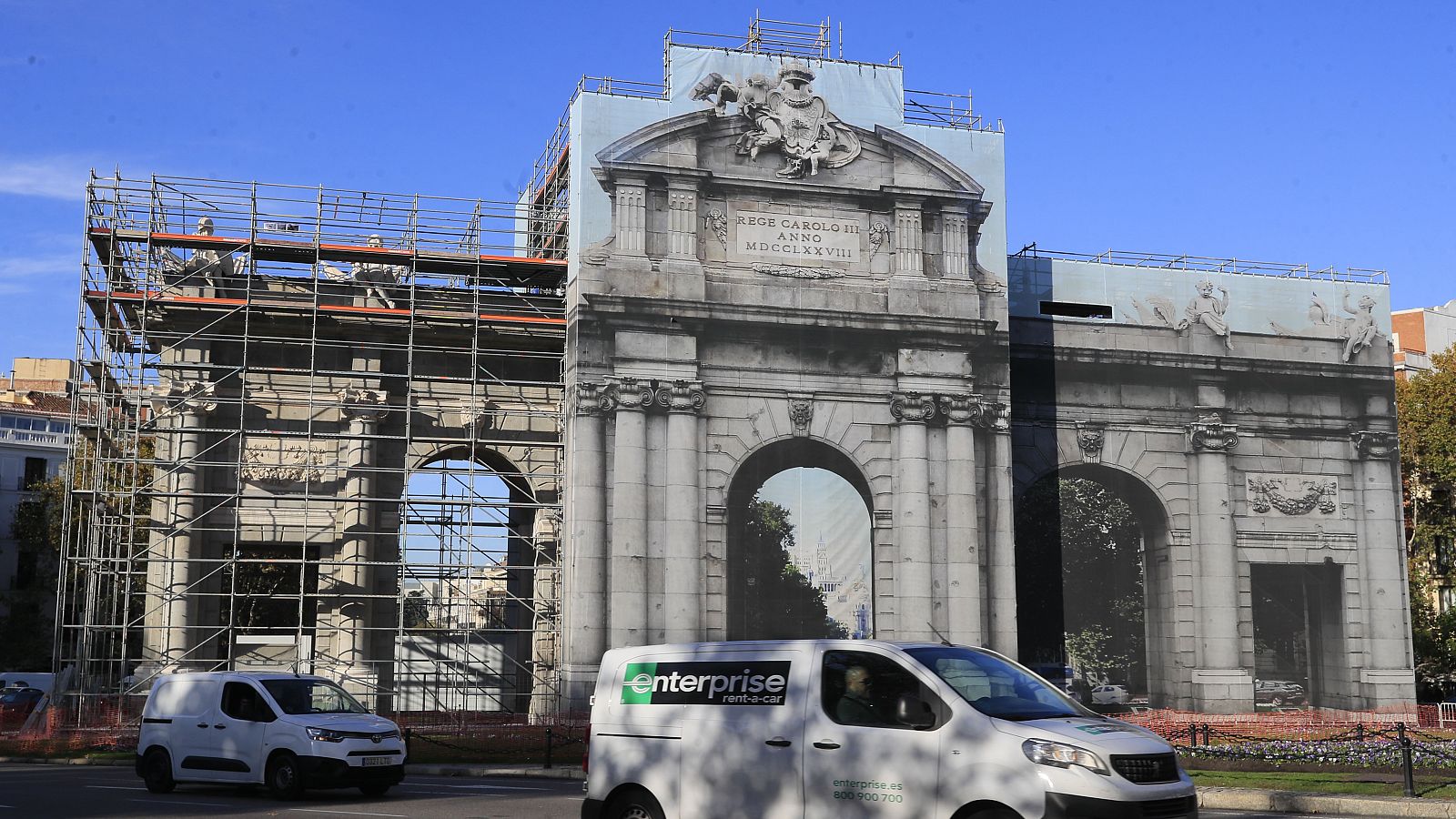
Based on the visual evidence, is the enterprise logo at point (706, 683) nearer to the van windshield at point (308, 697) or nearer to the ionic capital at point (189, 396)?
the van windshield at point (308, 697)

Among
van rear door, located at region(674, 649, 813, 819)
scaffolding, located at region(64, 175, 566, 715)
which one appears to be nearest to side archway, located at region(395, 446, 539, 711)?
scaffolding, located at region(64, 175, 566, 715)

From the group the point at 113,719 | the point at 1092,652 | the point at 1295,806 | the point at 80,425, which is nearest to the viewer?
the point at 1295,806

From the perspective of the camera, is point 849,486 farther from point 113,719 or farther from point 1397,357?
point 1397,357

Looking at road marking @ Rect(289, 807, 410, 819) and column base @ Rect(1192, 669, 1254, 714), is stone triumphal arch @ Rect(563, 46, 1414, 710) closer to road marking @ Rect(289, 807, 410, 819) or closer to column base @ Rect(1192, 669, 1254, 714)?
column base @ Rect(1192, 669, 1254, 714)

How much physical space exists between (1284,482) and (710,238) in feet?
51.2

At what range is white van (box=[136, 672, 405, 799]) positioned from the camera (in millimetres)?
18422

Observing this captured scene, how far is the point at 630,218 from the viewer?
105 feet

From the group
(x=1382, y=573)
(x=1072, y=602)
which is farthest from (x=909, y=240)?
(x=1382, y=573)

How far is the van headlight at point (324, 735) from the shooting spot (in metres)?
18.4

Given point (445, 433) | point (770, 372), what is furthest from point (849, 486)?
point (445, 433)

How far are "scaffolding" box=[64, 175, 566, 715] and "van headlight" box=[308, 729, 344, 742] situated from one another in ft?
42.0

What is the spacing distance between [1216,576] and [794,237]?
12976 millimetres

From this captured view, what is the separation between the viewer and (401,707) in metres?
33.4

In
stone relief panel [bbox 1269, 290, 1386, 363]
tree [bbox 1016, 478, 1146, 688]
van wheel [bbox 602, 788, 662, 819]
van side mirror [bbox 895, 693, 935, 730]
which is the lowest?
van wheel [bbox 602, 788, 662, 819]
